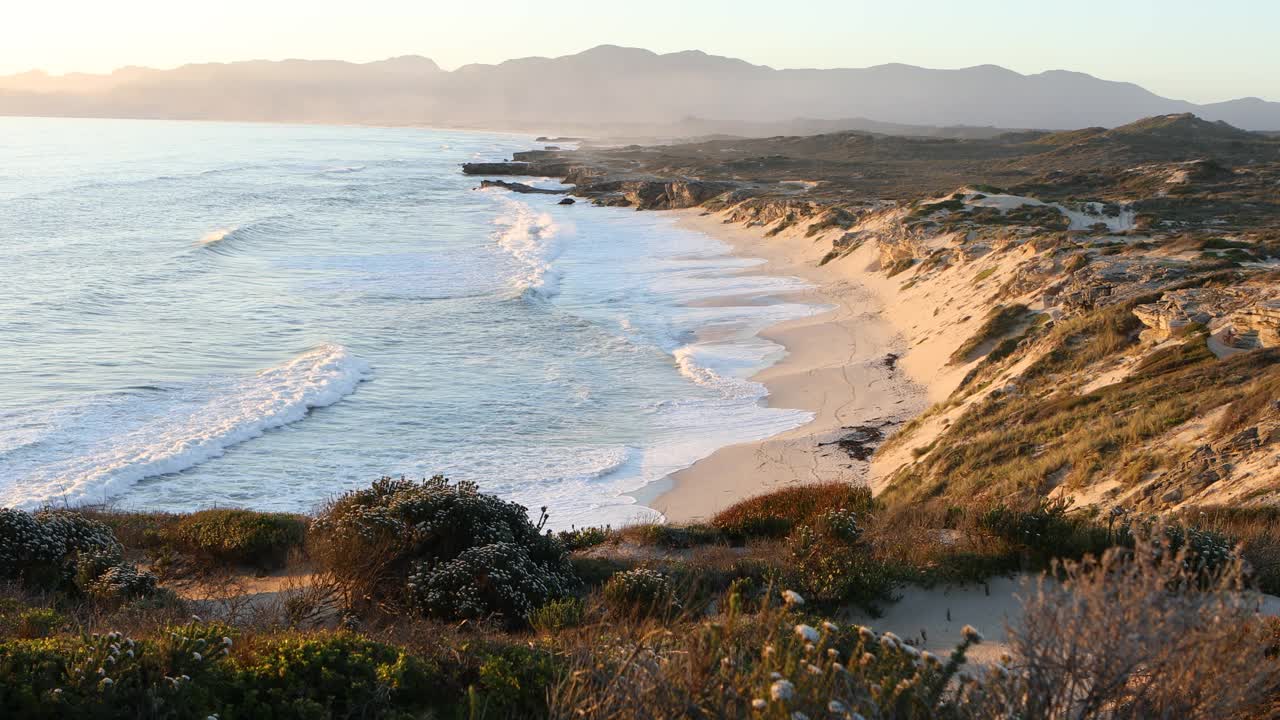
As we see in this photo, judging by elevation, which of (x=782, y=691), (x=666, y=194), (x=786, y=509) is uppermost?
(x=666, y=194)

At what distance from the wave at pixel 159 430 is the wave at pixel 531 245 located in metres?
12.5

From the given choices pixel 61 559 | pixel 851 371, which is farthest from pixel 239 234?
pixel 61 559

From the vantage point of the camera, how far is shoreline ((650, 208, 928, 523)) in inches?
588

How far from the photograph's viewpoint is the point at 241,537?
387 inches

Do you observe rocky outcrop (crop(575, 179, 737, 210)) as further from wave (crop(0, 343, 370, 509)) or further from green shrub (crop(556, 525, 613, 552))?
green shrub (crop(556, 525, 613, 552))

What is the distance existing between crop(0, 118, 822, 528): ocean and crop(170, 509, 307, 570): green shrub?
3.23 m

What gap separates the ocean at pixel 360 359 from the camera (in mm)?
15742

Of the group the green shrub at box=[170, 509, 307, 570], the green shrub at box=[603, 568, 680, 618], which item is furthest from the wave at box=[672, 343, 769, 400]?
the green shrub at box=[603, 568, 680, 618]

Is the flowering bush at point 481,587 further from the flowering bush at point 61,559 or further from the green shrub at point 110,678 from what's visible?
the green shrub at point 110,678

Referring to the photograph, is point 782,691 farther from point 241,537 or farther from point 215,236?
point 215,236

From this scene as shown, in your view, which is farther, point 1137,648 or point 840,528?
point 840,528

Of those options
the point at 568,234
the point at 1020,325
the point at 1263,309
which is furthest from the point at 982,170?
the point at 1263,309

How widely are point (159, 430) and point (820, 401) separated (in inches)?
510

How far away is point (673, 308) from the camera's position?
30.3 m
